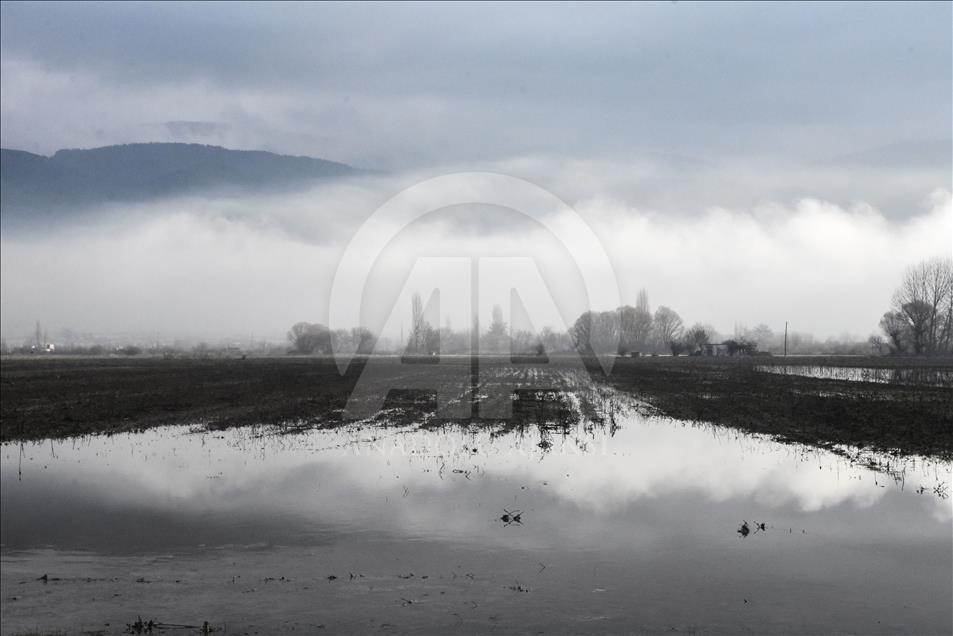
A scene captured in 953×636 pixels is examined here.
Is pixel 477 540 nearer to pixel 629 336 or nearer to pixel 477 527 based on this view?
pixel 477 527

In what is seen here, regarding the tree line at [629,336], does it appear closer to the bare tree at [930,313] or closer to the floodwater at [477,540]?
the bare tree at [930,313]

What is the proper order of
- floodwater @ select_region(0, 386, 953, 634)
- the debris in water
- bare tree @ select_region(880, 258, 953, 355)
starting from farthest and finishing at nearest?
1. bare tree @ select_region(880, 258, 953, 355)
2. the debris in water
3. floodwater @ select_region(0, 386, 953, 634)

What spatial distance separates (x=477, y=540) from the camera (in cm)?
1122

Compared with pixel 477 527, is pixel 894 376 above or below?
above

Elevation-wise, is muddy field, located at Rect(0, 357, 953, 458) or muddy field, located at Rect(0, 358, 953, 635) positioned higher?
muddy field, located at Rect(0, 357, 953, 458)

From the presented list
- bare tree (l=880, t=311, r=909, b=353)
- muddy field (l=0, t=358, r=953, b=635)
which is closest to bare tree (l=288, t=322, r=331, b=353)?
bare tree (l=880, t=311, r=909, b=353)

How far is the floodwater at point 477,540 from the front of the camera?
8.29 metres

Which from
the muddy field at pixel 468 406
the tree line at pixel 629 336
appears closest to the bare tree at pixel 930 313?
the tree line at pixel 629 336

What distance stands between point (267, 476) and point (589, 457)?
26.1 feet

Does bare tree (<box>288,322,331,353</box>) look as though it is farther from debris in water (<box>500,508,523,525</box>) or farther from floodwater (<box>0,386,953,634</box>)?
debris in water (<box>500,508,523,525</box>)

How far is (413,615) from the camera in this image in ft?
27.0

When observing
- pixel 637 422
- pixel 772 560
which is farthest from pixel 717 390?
Answer: pixel 772 560

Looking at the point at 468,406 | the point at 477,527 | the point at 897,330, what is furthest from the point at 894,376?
the point at 897,330

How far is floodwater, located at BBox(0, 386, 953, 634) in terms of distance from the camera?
8289mm
